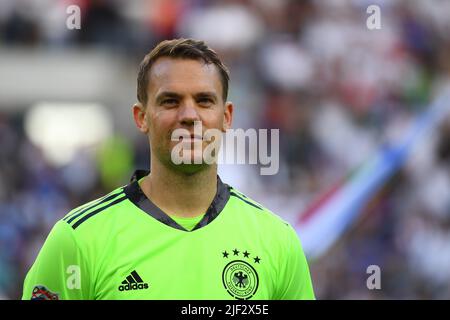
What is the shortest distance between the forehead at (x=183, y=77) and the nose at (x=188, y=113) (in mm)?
55

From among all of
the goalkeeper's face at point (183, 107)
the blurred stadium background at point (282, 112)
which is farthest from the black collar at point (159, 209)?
the blurred stadium background at point (282, 112)

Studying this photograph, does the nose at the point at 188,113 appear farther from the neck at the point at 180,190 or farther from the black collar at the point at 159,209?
the black collar at the point at 159,209

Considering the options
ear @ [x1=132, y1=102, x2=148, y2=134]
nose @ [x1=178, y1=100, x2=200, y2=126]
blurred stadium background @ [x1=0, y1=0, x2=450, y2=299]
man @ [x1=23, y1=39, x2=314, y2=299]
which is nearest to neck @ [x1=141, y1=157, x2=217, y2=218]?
man @ [x1=23, y1=39, x2=314, y2=299]

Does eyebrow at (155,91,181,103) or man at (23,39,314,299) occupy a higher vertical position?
eyebrow at (155,91,181,103)

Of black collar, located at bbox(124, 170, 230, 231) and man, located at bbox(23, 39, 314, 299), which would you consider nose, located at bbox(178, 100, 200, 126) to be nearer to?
man, located at bbox(23, 39, 314, 299)

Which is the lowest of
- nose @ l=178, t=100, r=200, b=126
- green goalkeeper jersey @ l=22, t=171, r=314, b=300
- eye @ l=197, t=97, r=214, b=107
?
green goalkeeper jersey @ l=22, t=171, r=314, b=300

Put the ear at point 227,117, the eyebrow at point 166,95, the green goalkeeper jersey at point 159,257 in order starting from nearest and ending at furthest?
the green goalkeeper jersey at point 159,257 < the eyebrow at point 166,95 < the ear at point 227,117

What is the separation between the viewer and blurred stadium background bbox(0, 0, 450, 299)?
365 inches

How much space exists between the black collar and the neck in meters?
0.02

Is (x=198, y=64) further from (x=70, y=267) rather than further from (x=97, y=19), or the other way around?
(x=97, y=19)

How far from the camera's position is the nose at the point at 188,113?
3634 millimetres

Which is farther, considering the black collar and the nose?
the black collar

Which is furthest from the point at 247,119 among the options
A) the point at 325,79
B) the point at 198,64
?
the point at 198,64

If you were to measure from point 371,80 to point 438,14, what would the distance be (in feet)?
6.12
